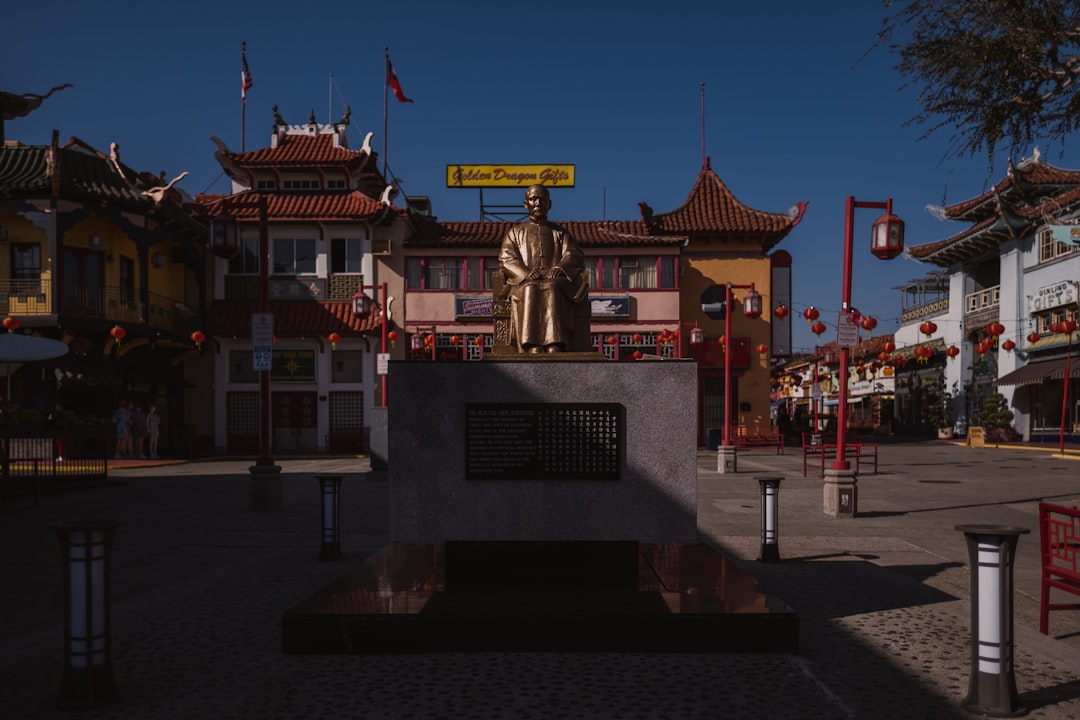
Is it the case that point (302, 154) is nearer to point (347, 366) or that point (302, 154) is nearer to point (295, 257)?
point (295, 257)

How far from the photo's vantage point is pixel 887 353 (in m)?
36.1

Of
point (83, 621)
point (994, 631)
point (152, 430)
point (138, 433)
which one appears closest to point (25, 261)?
point (138, 433)

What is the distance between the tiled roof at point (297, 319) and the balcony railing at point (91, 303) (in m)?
2.50

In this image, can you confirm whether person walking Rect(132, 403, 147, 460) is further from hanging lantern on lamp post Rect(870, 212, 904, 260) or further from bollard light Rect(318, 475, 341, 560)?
hanging lantern on lamp post Rect(870, 212, 904, 260)

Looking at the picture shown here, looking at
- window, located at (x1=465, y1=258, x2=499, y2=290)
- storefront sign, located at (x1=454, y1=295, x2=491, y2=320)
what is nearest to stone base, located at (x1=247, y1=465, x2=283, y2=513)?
storefront sign, located at (x1=454, y1=295, x2=491, y2=320)

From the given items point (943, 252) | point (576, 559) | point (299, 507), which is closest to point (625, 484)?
point (576, 559)

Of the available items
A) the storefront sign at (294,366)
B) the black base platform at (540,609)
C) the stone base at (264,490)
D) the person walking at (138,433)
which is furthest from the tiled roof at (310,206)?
the black base platform at (540,609)

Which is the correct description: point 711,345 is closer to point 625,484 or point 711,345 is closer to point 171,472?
point 171,472

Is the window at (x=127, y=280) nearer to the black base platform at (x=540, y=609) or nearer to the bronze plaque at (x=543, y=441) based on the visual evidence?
the black base platform at (x=540, y=609)

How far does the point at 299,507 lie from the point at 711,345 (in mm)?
24262

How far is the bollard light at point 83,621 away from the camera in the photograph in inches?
187

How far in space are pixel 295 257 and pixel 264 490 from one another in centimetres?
2220

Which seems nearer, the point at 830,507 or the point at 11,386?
the point at 830,507

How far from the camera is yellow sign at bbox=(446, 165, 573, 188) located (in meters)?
38.2
